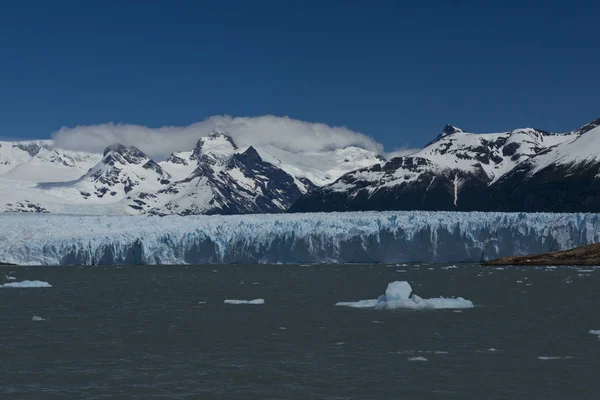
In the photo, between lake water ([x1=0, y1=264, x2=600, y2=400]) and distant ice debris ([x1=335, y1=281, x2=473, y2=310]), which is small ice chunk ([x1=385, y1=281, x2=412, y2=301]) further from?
lake water ([x1=0, y1=264, x2=600, y2=400])

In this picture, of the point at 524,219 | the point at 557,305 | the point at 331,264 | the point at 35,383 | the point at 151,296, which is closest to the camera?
the point at 35,383

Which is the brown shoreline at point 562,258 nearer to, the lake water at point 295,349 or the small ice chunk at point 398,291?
the lake water at point 295,349

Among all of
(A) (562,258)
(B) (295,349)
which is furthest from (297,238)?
(B) (295,349)

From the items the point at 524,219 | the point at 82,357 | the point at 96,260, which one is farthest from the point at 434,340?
the point at 96,260

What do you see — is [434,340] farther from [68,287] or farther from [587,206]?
[587,206]

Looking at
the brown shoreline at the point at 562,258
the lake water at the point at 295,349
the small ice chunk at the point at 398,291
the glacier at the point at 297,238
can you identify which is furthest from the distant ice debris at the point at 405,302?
the brown shoreline at the point at 562,258

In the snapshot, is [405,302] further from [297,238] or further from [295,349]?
[297,238]
